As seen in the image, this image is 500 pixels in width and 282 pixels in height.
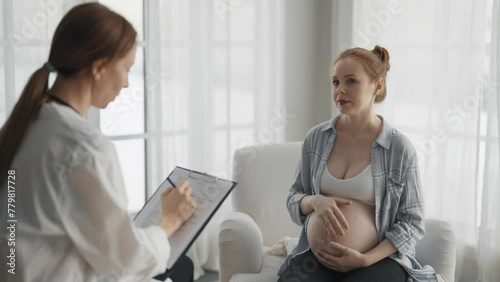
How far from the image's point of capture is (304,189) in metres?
2.32

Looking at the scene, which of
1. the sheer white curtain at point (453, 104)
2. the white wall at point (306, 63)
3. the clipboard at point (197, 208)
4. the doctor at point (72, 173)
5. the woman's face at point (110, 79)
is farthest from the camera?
the white wall at point (306, 63)

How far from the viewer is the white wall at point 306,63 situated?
3.67 m

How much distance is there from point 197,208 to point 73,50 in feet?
1.65

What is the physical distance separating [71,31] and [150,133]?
1771 millimetres

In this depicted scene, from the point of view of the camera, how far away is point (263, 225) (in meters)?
2.67

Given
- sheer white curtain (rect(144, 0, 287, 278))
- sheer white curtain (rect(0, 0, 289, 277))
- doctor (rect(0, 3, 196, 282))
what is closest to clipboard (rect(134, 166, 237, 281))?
doctor (rect(0, 3, 196, 282))

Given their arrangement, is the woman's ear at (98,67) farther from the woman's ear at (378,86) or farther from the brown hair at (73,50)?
the woman's ear at (378,86)

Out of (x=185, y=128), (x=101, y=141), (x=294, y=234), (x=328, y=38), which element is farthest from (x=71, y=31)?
(x=328, y=38)

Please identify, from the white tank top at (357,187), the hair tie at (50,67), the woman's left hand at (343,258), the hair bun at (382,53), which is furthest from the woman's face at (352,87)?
the hair tie at (50,67)

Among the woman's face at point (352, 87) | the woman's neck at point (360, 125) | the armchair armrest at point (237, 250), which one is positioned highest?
the woman's face at point (352, 87)

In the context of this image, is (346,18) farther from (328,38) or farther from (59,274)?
(59,274)

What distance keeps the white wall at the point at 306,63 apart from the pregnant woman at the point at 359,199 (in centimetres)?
144

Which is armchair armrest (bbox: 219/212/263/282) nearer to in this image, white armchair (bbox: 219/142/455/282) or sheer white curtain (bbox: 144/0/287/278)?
white armchair (bbox: 219/142/455/282)

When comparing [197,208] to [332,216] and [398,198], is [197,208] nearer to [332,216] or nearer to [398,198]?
[332,216]
